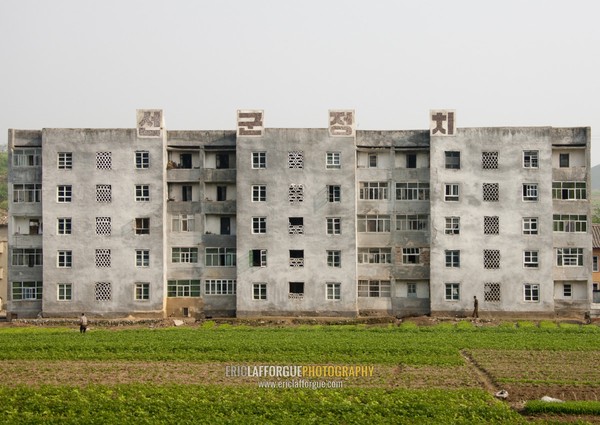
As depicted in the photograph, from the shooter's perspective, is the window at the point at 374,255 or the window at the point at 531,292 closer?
the window at the point at 531,292

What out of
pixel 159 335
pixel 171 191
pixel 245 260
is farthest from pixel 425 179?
pixel 159 335

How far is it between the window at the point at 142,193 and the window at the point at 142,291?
569 cm

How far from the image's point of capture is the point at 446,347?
37.8 meters

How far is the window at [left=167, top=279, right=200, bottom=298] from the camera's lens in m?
53.7

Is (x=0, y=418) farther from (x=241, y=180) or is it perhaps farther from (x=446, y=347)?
(x=241, y=180)

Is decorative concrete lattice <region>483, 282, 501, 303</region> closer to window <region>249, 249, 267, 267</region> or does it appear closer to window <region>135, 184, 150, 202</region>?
window <region>249, 249, 267, 267</region>

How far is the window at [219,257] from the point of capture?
53.8 meters

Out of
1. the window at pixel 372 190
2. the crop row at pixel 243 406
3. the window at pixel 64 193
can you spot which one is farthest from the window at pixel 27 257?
the crop row at pixel 243 406

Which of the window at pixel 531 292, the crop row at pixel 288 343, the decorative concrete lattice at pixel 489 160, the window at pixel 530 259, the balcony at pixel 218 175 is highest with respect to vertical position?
the decorative concrete lattice at pixel 489 160

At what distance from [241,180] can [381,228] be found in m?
10.2

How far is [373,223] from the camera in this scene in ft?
177

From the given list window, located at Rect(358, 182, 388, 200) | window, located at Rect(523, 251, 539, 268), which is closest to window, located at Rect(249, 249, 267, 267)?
window, located at Rect(358, 182, 388, 200)

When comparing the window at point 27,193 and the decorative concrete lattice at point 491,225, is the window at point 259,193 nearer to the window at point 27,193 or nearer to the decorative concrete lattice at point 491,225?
the window at point 27,193

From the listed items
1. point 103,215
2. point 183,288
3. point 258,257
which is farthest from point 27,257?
point 258,257
